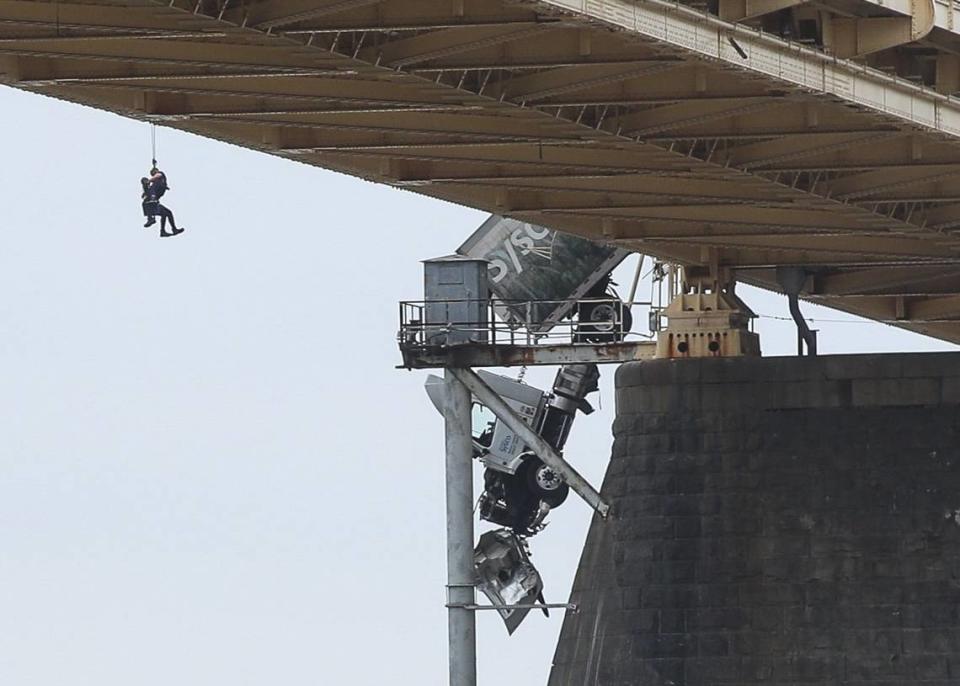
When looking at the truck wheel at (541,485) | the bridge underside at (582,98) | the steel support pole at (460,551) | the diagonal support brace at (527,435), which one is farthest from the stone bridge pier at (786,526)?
the truck wheel at (541,485)

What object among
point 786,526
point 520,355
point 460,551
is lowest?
point 460,551

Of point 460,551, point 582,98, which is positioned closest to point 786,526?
point 460,551

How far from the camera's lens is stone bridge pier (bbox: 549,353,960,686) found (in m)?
72.0

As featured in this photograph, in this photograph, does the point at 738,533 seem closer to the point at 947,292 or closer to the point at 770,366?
the point at 770,366

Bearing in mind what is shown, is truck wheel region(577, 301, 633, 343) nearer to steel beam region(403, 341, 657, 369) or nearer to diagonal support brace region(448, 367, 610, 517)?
steel beam region(403, 341, 657, 369)

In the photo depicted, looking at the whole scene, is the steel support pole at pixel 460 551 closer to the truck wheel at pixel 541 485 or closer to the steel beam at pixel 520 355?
the steel beam at pixel 520 355

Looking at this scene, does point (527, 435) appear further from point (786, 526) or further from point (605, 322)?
point (786, 526)

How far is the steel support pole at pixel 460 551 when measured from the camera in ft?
253

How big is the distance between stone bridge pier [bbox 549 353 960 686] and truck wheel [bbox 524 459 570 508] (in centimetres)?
831

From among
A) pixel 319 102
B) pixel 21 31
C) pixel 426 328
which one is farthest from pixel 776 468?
pixel 21 31

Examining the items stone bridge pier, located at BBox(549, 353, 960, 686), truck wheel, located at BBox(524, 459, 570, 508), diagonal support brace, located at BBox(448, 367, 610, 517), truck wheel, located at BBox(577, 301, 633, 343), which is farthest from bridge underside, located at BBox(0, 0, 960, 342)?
truck wheel, located at BBox(524, 459, 570, 508)

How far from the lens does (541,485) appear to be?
83188mm

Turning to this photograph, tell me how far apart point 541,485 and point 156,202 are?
52.3 feet

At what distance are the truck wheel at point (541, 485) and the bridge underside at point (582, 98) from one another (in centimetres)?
884
